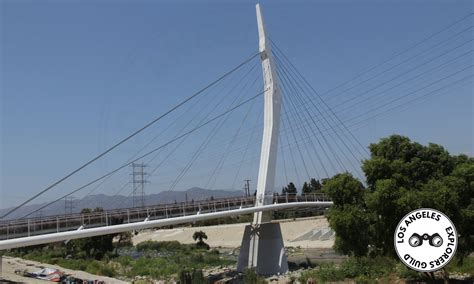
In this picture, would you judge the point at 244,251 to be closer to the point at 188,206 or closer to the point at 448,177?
the point at 188,206

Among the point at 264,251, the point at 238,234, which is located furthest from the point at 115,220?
the point at 238,234

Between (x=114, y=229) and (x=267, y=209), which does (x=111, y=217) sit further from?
(x=267, y=209)

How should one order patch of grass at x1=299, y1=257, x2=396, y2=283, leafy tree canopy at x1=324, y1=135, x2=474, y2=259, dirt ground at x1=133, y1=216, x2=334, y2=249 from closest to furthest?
1. leafy tree canopy at x1=324, y1=135, x2=474, y2=259
2. patch of grass at x1=299, y1=257, x2=396, y2=283
3. dirt ground at x1=133, y1=216, x2=334, y2=249

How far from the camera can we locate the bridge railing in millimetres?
23406

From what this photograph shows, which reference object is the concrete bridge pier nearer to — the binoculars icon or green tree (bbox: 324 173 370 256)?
green tree (bbox: 324 173 370 256)

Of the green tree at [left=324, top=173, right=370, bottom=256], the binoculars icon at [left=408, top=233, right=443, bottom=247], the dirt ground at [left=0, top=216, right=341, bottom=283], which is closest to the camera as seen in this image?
the binoculars icon at [left=408, top=233, right=443, bottom=247]

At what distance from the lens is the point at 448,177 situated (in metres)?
22.5

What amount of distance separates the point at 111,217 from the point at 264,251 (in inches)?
554

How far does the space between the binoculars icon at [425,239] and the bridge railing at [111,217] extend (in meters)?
23.0

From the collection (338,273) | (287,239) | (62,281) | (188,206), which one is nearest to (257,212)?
(188,206)

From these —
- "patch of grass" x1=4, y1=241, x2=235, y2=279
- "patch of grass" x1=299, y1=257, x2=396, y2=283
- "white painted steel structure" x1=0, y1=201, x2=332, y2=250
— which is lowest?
"patch of grass" x1=299, y1=257, x2=396, y2=283

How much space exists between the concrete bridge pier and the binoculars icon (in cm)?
3527

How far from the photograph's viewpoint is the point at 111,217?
2781 centimetres
